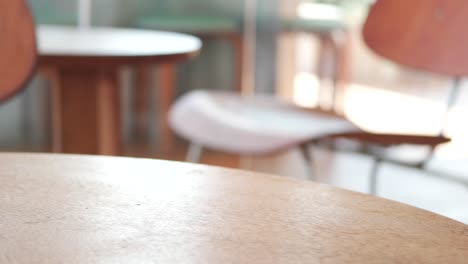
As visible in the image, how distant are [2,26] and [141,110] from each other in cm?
254

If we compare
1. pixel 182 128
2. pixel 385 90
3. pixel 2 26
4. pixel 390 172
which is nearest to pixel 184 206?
pixel 2 26

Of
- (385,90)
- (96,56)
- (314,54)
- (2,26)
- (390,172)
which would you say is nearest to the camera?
(2,26)

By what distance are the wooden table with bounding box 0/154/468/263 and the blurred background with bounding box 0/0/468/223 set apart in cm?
279

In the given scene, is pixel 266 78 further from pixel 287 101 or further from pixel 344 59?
pixel 287 101

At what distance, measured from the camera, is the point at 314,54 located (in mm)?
3742

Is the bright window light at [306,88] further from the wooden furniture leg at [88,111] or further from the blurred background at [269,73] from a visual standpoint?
the wooden furniture leg at [88,111]

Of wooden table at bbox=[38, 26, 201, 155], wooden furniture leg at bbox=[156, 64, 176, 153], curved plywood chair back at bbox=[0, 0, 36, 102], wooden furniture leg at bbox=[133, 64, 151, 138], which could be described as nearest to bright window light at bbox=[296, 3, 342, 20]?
wooden furniture leg at bbox=[156, 64, 176, 153]

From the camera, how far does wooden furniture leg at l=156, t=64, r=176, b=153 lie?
3.83 meters

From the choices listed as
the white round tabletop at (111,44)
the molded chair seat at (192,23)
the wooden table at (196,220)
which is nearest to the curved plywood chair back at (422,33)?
the white round tabletop at (111,44)

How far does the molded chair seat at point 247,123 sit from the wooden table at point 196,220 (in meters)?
1.28

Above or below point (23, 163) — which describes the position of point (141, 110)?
below

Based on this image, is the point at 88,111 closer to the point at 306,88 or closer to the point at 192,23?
the point at 192,23

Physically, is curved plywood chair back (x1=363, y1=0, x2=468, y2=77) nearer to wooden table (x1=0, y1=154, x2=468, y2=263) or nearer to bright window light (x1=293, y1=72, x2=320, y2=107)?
wooden table (x1=0, y1=154, x2=468, y2=263)

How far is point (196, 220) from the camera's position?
0.54m
